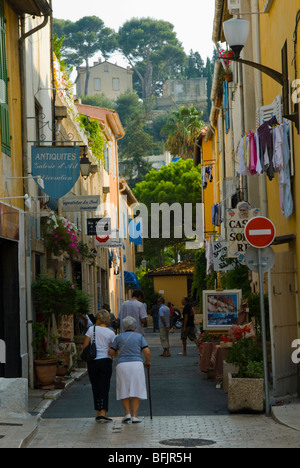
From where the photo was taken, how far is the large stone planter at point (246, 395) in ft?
43.1

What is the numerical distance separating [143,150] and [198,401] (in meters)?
79.2

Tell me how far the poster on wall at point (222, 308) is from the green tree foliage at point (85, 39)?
519 ft

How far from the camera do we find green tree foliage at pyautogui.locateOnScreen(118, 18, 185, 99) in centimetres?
17625

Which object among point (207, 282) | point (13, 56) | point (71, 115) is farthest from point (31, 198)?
point (207, 282)

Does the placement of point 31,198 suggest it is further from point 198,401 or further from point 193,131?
point 193,131

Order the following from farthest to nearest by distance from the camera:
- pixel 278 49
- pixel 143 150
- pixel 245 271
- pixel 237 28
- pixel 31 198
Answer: pixel 143 150, pixel 245 271, pixel 31 198, pixel 278 49, pixel 237 28

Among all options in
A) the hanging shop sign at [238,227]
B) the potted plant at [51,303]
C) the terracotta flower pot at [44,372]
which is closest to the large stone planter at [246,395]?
the terracotta flower pot at [44,372]

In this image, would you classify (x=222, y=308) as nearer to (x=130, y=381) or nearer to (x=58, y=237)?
(x=58, y=237)

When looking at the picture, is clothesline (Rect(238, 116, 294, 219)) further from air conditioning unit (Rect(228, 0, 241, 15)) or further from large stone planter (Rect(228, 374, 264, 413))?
air conditioning unit (Rect(228, 0, 241, 15))

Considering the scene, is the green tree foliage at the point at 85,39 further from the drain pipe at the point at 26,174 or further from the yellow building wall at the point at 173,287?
the drain pipe at the point at 26,174

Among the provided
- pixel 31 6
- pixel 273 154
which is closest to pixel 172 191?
pixel 31 6

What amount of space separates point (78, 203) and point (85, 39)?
15978cm

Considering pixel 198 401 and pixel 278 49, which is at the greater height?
pixel 278 49

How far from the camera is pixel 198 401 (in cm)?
1516
